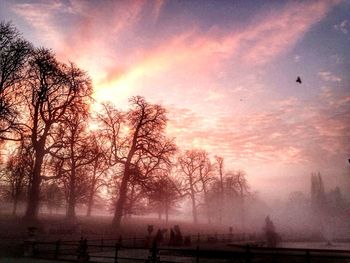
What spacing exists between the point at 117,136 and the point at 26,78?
13.1 metres

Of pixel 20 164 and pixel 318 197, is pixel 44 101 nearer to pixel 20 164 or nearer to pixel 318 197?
pixel 20 164

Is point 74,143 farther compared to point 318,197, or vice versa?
point 318,197

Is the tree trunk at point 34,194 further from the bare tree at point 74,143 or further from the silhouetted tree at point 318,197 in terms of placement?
the silhouetted tree at point 318,197

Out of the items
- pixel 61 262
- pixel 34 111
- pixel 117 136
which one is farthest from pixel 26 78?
pixel 61 262

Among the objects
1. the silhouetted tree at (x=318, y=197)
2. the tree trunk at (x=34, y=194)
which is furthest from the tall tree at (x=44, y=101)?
the silhouetted tree at (x=318, y=197)

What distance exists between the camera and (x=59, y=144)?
29.4 metres

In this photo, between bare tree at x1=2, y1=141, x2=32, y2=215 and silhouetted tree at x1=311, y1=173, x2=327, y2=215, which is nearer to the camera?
bare tree at x1=2, y1=141, x2=32, y2=215

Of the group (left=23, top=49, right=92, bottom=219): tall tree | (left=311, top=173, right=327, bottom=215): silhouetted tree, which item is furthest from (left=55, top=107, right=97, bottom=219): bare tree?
(left=311, top=173, right=327, bottom=215): silhouetted tree

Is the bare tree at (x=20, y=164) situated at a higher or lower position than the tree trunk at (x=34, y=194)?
higher

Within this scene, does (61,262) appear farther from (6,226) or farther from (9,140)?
(9,140)

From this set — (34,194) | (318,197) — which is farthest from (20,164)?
(318,197)

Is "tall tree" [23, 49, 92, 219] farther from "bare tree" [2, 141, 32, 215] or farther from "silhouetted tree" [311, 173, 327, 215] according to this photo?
"silhouetted tree" [311, 173, 327, 215]

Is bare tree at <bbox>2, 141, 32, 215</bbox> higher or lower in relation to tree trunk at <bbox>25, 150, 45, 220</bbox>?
higher

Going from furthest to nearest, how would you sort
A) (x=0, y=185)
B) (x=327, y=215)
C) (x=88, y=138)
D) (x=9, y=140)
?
(x=327, y=215)
(x=0, y=185)
(x=88, y=138)
(x=9, y=140)
